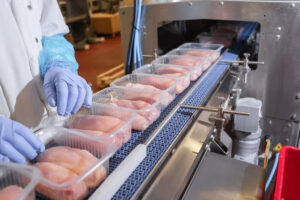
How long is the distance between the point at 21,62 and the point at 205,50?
106 cm

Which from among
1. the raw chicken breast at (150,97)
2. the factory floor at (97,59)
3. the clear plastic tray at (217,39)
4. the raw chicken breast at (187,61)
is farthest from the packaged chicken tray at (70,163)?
the factory floor at (97,59)

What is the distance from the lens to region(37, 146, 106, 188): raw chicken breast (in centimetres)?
67

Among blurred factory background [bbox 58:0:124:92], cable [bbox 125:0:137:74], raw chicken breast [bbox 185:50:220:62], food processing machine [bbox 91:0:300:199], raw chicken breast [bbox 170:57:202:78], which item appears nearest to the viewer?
food processing machine [bbox 91:0:300:199]

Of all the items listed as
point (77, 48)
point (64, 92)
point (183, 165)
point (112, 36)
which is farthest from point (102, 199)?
point (112, 36)

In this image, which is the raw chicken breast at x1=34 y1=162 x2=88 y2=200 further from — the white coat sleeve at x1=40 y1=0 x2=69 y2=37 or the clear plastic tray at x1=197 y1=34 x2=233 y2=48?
the clear plastic tray at x1=197 y1=34 x2=233 y2=48

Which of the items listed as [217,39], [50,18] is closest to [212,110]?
[50,18]

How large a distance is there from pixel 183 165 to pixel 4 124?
0.54 meters

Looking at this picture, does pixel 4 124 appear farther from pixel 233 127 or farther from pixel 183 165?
pixel 233 127

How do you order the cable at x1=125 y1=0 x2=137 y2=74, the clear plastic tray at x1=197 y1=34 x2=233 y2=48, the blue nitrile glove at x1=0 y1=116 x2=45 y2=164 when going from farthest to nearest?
1. the clear plastic tray at x1=197 y1=34 x2=233 y2=48
2. the cable at x1=125 y1=0 x2=137 y2=74
3. the blue nitrile glove at x1=0 y1=116 x2=45 y2=164

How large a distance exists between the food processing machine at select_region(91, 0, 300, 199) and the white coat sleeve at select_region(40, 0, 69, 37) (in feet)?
1.93

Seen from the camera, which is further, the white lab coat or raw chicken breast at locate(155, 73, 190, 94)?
raw chicken breast at locate(155, 73, 190, 94)

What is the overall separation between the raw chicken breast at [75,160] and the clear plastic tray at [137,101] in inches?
10.6

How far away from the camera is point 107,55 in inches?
242

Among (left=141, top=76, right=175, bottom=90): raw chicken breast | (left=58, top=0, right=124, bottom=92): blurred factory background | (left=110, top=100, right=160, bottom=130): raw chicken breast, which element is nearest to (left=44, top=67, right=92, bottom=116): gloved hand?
(left=110, top=100, right=160, bottom=130): raw chicken breast
